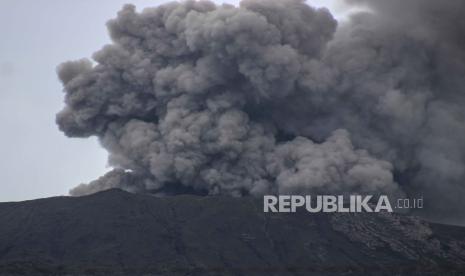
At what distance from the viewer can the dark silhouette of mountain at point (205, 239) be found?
93062 millimetres

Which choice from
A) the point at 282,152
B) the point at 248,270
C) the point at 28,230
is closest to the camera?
the point at 248,270

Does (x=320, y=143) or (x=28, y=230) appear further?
(x=320, y=143)

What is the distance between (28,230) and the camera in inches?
3967

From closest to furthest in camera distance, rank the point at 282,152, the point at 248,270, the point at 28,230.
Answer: the point at 248,270 → the point at 28,230 → the point at 282,152

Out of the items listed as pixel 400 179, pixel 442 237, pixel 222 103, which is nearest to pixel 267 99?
pixel 222 103

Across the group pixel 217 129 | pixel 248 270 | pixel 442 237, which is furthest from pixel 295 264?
pixel 217 129

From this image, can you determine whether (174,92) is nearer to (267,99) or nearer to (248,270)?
(267,99)

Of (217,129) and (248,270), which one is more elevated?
Answer: (217,129)

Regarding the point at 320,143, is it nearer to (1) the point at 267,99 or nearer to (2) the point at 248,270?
(1) the point at 267,99

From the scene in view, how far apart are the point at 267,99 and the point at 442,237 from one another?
22065 mm

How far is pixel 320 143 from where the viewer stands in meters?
115

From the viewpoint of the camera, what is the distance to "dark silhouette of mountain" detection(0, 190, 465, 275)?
93.1 m

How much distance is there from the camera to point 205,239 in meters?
99.1

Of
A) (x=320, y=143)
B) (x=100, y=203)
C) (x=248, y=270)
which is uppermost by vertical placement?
(x=320, y=143)
